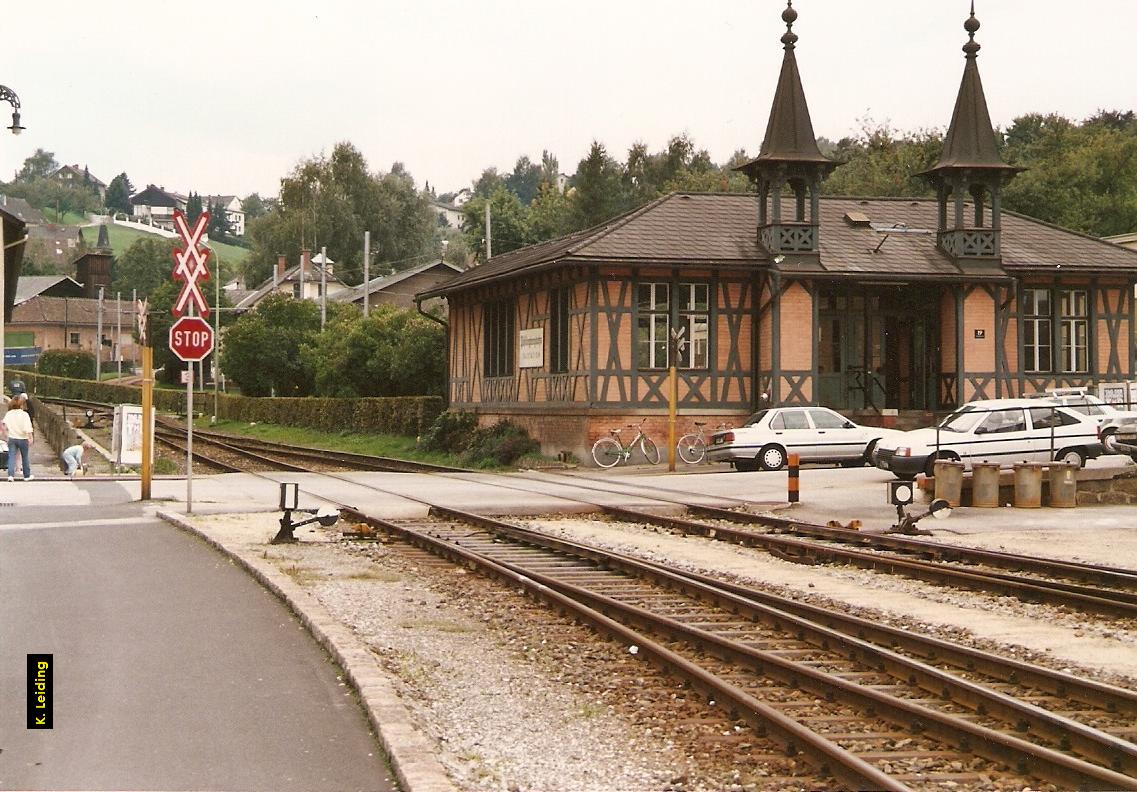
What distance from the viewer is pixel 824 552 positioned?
55.0 ft

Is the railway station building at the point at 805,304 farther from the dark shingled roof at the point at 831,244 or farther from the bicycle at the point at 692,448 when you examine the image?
the bicycle at the point at 692,448

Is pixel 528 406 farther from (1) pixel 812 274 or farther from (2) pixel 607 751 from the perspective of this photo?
(2) pixel 607 751

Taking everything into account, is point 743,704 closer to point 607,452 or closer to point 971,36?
point 607,452

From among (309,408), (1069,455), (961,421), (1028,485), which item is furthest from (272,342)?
(1028,485)

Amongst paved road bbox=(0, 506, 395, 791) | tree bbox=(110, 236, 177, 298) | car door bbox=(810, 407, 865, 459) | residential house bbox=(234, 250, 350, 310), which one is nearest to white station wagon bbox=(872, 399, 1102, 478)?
car door bbox=(810, 407, 865, 459)

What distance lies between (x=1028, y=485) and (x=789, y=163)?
15969 mm

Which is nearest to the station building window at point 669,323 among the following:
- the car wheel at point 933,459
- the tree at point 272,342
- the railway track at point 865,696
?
the car wheel at point 933,459

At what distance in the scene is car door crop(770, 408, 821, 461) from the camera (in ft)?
110

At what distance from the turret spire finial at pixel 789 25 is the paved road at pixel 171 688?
27653mm

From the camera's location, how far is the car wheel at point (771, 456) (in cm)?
3350

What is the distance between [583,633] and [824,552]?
618cm

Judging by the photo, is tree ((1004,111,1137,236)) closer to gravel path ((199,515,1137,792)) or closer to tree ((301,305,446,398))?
tree ((301,305,446,398))

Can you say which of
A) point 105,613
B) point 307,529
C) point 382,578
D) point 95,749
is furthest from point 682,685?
point 307,529

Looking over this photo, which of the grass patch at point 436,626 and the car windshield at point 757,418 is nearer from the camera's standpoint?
the grass patch at point 436,626
